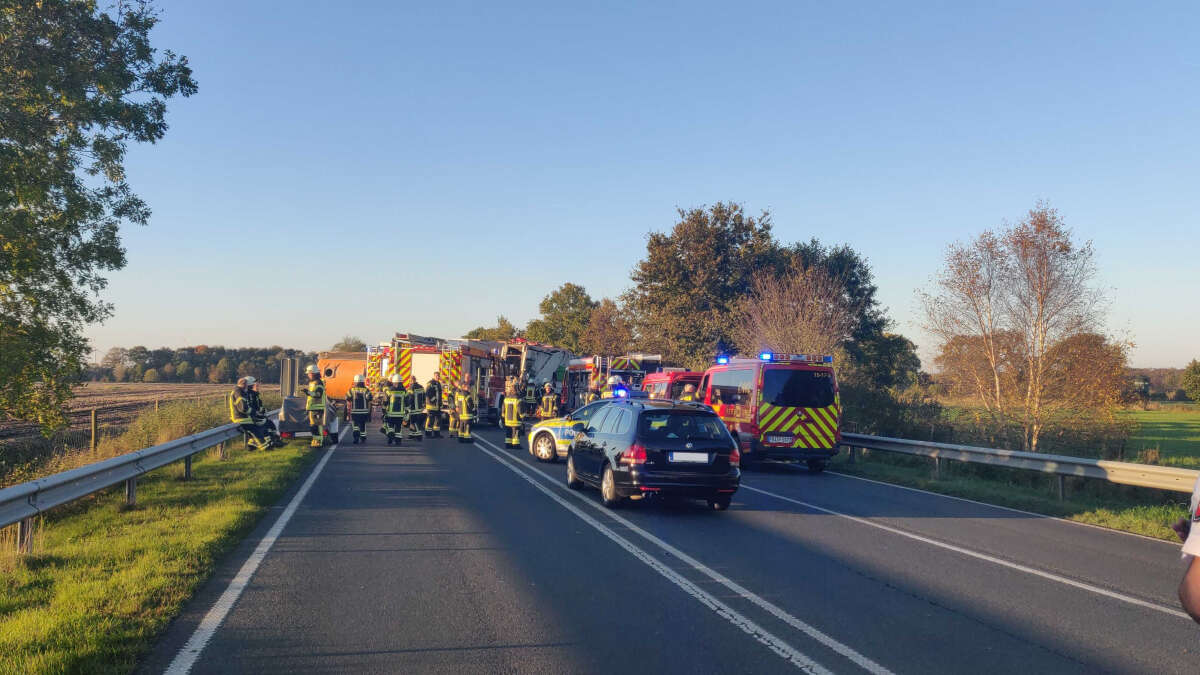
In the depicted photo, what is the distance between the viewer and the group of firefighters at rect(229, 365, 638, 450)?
16672 millimetres

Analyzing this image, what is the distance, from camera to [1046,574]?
24.8 feet

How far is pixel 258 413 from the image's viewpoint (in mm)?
16812

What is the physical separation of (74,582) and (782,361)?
13.9m

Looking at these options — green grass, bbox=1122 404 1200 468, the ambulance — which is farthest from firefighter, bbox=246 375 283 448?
green grass, bbox=1122 404 1200 468

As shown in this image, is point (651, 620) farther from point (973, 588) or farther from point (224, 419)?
point (224, 419)

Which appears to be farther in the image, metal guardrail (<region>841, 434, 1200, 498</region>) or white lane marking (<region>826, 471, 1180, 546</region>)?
metal guardrail (<region>841, 434, 1200, 498</region>)

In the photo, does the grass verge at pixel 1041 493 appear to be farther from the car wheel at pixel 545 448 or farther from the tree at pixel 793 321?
the tree at pixel 793 321

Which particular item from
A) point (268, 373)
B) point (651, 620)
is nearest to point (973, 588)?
point (651, 620)

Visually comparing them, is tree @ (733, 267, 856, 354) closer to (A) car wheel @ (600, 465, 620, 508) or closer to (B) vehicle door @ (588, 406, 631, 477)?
(B) vehicle door @ (588, 406, 631, 477)

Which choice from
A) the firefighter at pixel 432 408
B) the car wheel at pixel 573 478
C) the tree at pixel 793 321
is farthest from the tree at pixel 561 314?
the car wheel at pixel 573 478

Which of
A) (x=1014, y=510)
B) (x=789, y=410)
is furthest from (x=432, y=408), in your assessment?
(x=1014, y=510)

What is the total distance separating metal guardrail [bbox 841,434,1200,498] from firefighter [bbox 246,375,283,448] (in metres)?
13.6

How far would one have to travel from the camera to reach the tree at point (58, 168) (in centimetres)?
1352

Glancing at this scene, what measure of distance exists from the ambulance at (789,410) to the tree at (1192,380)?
62003mm
